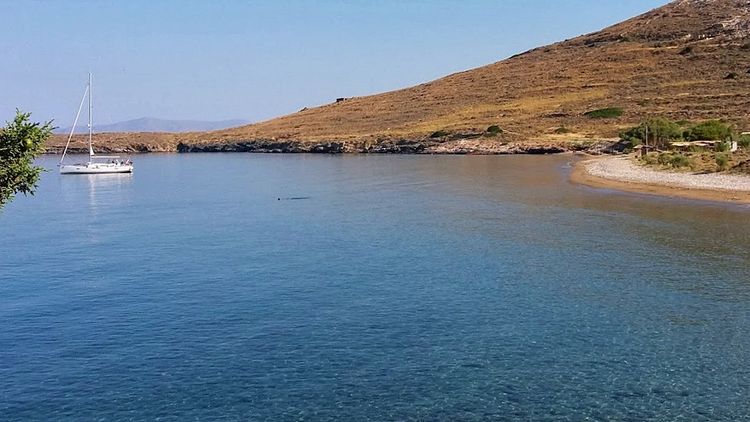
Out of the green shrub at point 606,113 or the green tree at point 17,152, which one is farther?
the green shrub at point 606,113

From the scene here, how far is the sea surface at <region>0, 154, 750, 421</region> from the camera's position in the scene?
15.5 metres

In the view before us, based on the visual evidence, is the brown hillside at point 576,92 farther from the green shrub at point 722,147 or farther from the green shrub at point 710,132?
the green shrub at point 722,147

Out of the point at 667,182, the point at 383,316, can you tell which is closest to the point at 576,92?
the point at 667,182

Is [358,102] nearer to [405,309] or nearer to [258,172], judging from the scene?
[258,172]

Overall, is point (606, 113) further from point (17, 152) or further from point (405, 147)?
point (17, 152)

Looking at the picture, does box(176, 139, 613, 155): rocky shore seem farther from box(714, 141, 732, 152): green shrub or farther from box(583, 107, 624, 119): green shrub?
box(714, 141, 732, 152): green shrub

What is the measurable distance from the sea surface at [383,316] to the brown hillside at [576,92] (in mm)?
73556

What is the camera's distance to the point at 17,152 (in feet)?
47.5

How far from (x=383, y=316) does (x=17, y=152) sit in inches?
435

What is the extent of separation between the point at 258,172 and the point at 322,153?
48.9 metres

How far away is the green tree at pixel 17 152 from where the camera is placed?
14336 mm

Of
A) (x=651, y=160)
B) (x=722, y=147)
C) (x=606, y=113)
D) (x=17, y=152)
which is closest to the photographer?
(x=17, y=152)

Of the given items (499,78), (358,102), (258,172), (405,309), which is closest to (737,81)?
(499,78)

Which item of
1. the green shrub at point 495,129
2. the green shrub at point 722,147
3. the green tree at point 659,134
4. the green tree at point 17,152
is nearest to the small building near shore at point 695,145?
the green shrub at point 722,147
